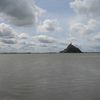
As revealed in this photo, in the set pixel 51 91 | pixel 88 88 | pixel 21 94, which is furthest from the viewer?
pixel 88 88

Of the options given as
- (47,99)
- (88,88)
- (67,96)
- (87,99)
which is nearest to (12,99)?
(47,99)

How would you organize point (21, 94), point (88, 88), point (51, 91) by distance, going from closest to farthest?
1. point (21, 94)
2. point (51, 91)
3. point (88, 88)

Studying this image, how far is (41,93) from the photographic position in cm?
3362

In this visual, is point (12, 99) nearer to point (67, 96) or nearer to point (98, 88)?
point (67, 96)

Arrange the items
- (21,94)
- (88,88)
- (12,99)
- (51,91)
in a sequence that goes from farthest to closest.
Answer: (88,88) < (51,91) < (21,94) < (12,99)

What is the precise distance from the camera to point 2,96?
103 feet

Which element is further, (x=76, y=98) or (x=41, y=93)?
(x=41, y=93)

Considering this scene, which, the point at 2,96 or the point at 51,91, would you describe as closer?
the point at 2,96

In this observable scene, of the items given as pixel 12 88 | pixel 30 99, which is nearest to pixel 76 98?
pixel 30 99

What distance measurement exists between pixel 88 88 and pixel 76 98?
7.49 m

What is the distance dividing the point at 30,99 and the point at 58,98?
10.8 feet

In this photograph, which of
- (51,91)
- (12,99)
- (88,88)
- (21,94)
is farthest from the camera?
(88,88)

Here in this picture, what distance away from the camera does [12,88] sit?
37.4m

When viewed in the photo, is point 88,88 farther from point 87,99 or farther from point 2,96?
point 2,96
